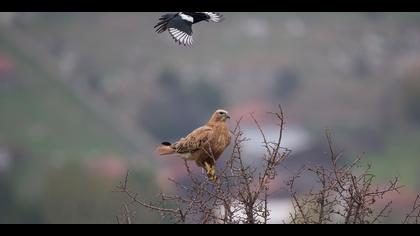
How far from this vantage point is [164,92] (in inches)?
2813

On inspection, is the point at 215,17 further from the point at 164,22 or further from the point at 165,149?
the point at 165,149

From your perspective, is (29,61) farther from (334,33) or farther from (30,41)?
(334,33)

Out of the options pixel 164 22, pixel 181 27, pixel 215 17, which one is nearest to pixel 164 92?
pixel 164 22

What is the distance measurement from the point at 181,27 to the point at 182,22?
55mm

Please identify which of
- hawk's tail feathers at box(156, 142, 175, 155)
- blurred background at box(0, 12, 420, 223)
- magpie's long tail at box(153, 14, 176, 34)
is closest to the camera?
Result: magpie's long tail at box(153, 14, 176, 34)

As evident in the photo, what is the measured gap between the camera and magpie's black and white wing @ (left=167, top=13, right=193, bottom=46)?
730cm

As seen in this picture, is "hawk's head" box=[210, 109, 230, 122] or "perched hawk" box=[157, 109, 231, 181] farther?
"hawk's head" box=[210, 109, 230, 122]

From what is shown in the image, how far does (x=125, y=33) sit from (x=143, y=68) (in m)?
5.82

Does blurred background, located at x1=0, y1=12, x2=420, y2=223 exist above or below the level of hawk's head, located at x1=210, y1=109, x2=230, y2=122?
above

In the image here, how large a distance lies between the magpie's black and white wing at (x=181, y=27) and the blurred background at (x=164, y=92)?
1614 inches

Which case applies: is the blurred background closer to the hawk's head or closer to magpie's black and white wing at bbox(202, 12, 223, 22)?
the hawk's head

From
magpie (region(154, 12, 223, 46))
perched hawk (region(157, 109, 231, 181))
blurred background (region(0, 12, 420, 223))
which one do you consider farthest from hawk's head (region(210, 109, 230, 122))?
blurred background (region(0, 12, 420, 223))

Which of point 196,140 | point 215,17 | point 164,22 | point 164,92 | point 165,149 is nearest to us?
point 215,17
